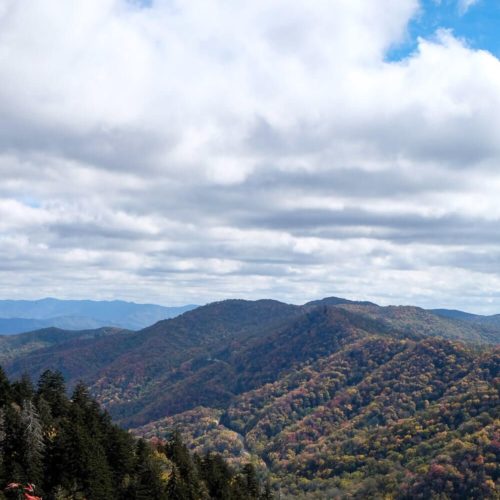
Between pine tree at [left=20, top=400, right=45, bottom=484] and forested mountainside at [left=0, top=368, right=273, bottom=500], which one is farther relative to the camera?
forested mountainside at [left=0, top=368, right=273, bottom=500]

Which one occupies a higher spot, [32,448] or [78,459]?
[32,448]

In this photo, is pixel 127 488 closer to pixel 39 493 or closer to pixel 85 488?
A: pixel 85 488

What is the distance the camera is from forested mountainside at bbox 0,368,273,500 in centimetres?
6394

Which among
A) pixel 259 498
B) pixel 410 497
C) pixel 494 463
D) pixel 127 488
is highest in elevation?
pixel 127 488

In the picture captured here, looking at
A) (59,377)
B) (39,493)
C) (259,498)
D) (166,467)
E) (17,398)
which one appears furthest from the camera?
(259,498)

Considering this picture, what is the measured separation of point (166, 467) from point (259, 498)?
25507 millimetres

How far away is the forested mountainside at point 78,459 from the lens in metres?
63.9

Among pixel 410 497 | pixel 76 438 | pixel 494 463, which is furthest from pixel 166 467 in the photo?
pixel 494 463

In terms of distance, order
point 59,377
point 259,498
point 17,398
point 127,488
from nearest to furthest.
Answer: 1. point 127,488
2. point 17,398
3. point 59,377
4. point 259,498

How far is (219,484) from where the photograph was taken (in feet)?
304

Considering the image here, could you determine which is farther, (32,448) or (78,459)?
(78,459)

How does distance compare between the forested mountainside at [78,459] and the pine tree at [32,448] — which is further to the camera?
the forested mountainside at [78,459]

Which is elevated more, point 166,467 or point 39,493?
point 39,493

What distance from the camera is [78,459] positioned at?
219 ft
